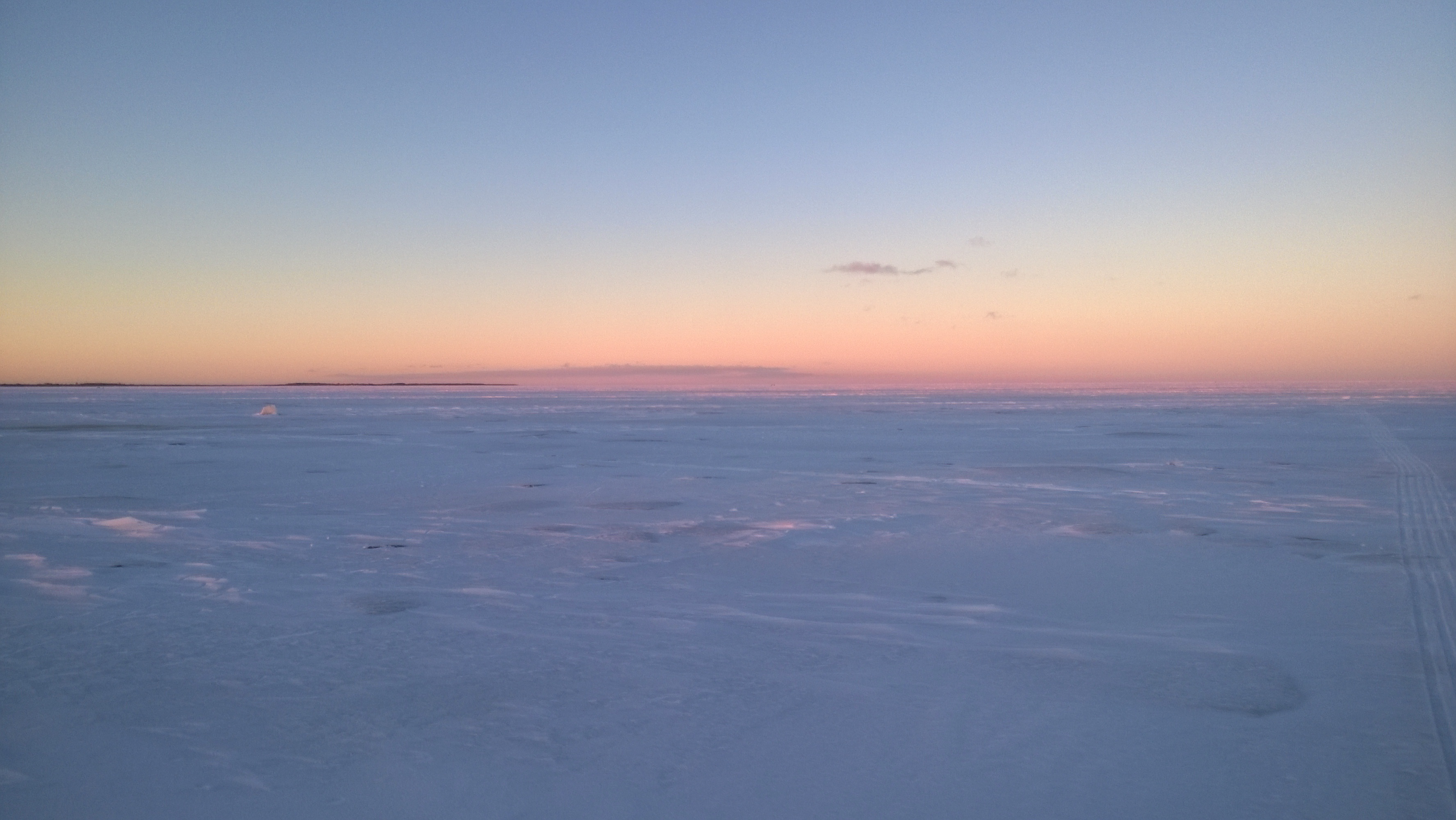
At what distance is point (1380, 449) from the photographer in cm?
1766

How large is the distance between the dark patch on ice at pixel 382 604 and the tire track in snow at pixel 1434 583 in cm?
561

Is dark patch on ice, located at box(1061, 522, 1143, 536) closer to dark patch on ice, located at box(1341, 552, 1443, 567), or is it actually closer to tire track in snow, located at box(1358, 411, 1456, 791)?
dark patch on ice, located at box(1341, 552, 1443, 567)

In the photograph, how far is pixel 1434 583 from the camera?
6.76 m

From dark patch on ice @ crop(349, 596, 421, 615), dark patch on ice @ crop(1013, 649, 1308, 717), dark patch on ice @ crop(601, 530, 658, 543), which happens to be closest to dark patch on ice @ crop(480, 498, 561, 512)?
dark patch on ice @ crop(601, 530, 658, 543)

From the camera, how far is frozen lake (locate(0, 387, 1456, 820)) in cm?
364

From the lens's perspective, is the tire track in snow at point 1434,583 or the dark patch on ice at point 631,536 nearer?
the tire track in snow at point 1434,583

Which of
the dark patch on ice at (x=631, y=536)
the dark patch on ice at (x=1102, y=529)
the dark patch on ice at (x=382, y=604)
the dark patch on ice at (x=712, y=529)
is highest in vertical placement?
the dark patch on ice at (x=1102, y=529)

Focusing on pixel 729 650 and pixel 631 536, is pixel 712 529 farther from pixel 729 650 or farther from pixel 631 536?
pixel 729 650

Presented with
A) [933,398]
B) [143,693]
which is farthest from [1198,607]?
[933,398]

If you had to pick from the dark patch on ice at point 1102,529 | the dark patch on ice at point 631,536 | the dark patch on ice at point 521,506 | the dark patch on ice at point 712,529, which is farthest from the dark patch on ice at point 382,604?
the dark patch on ice at point 1102,529

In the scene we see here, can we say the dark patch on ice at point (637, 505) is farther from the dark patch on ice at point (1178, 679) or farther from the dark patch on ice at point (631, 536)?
the dark patch on ice at point (1178, 679)

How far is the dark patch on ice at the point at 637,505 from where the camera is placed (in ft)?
35.8

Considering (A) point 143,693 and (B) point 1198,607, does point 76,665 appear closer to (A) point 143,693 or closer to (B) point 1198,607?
(A) point 143,693

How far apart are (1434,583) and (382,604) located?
745 centimetres
